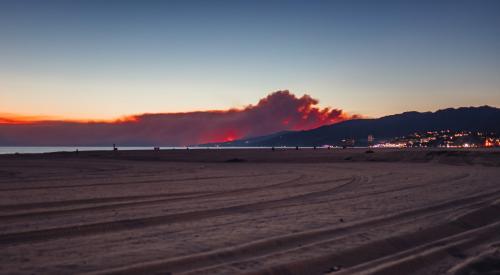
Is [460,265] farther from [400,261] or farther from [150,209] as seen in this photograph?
[150,209]

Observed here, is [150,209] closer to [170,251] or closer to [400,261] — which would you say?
[170,251]

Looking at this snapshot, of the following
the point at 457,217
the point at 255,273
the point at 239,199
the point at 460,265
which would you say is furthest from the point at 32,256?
the point at 457,217

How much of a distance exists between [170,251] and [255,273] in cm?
189

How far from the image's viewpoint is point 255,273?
6195mm

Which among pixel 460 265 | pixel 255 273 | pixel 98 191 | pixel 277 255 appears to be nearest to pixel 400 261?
pixel 460 265

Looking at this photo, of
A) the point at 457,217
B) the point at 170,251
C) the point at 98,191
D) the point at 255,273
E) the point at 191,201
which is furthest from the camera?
the point at 98,191

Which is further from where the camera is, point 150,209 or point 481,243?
point 150,209

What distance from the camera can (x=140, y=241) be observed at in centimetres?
832

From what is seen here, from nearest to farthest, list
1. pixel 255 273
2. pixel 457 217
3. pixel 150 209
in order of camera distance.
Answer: pixel 255 273, pixel 457 217, pixel 150 209

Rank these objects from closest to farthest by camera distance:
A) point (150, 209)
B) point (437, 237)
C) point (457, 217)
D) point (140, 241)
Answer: point (140, 241)
point (437, 237)
point (457, 217)
point (150, 209)

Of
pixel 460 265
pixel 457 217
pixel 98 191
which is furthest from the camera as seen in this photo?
pixel 98 191

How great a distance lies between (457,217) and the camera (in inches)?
433

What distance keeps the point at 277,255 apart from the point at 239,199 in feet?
25.3

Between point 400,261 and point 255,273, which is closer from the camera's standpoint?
point 255,273
